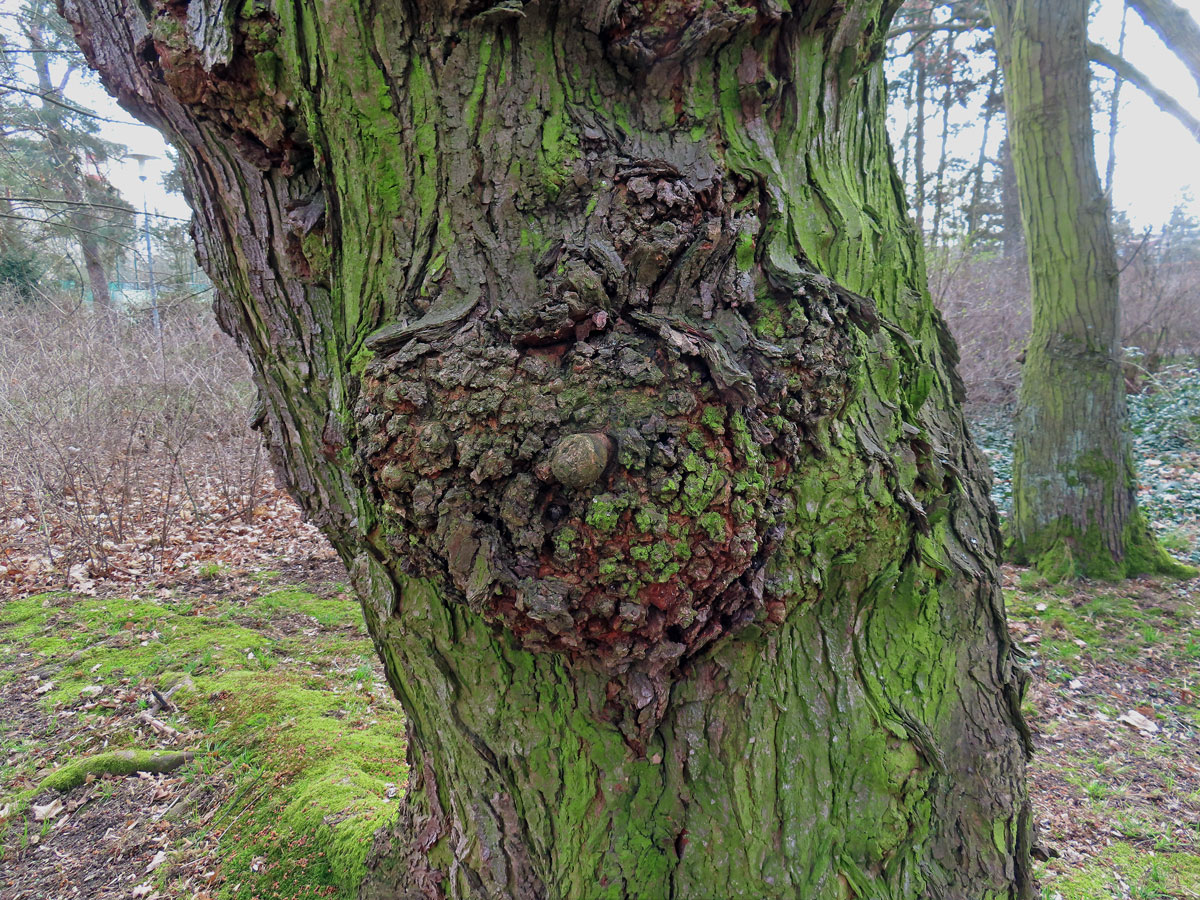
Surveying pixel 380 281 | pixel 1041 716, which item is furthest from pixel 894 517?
pixel 1041 716

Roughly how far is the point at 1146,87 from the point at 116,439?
10678mm

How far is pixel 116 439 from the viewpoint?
7.20 m

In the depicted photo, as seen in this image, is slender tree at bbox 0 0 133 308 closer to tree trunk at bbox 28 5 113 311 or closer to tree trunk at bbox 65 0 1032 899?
tree trunk at bbox 28 5 113 311

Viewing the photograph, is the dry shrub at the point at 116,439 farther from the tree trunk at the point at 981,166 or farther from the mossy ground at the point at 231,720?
the tree trunk at the point at 981,166

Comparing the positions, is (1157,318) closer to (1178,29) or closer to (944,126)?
(944,126)

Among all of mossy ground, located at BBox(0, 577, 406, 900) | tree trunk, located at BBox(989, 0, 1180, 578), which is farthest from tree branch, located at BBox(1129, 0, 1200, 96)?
mossy ground, located at BBox(0, 577, 406, 900)

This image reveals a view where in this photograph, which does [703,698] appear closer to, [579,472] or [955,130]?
[579,472]

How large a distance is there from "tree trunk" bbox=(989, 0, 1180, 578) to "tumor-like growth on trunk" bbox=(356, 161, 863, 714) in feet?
18.1

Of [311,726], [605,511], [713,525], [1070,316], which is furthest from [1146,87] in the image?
[311,726]

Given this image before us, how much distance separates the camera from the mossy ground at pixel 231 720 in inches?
92.5

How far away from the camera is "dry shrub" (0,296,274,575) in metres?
6.09

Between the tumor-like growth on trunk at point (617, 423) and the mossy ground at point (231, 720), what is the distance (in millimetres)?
1558

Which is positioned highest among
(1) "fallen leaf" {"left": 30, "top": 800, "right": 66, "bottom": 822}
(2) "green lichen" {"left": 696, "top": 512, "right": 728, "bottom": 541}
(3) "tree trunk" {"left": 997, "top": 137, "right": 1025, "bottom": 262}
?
(3) "tree trunk" {"left": 997, "top": 137, "right": 1025, "bottom": 262}

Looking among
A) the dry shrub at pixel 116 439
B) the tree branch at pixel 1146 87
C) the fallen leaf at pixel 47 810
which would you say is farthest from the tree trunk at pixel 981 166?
the fallen leaf at pixel 47 810
